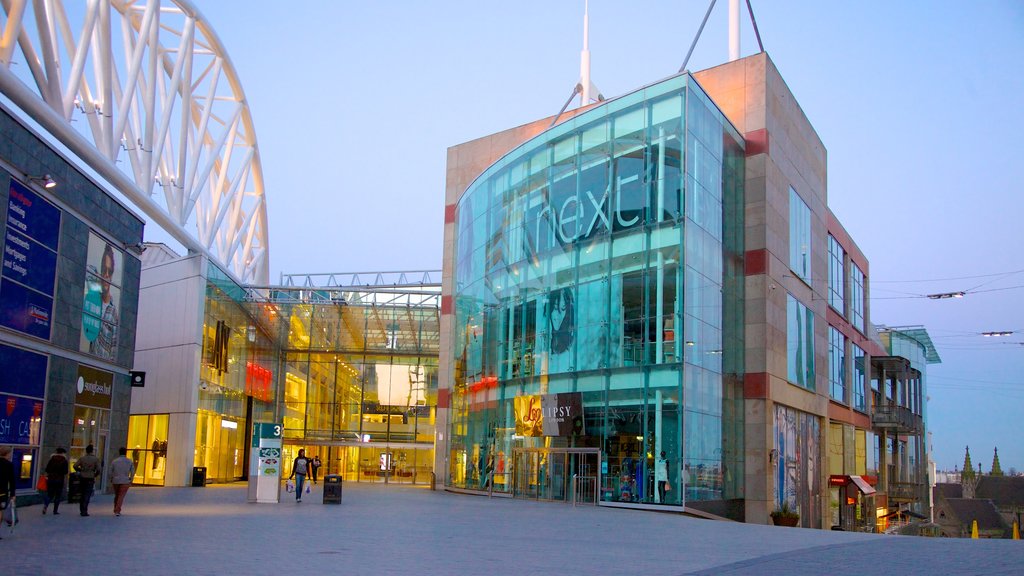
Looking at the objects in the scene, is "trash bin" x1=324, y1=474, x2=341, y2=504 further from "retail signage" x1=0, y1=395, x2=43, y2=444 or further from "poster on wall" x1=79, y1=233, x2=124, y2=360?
"poster on wall" x1=79, y1=233, x2=124, y2=360

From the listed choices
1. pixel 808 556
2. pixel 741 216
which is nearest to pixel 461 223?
pixel 741 216

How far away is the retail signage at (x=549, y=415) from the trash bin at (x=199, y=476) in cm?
1526

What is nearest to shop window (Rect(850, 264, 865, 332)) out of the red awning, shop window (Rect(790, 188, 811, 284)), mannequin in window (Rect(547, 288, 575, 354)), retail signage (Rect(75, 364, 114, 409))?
the red awning

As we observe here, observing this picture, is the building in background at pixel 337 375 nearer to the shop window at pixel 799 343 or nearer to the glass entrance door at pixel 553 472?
the glass entrance door at pixel 553 472

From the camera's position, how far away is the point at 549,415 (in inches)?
1385

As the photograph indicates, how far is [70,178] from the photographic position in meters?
27.7

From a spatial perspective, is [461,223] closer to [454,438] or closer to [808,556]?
[454,438]

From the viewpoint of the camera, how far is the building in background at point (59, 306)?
2447 centimetres

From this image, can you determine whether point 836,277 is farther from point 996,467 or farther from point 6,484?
point 996,467

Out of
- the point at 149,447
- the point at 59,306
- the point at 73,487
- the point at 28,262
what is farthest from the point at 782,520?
the point at 149,447

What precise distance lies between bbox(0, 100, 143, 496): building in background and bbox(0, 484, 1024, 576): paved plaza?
3109 mm

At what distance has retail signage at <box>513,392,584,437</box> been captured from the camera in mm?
33875

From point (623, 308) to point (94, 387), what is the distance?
17.6m

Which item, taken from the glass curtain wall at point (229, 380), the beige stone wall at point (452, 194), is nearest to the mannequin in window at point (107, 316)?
the glass curtain wall at point (229, 380)
